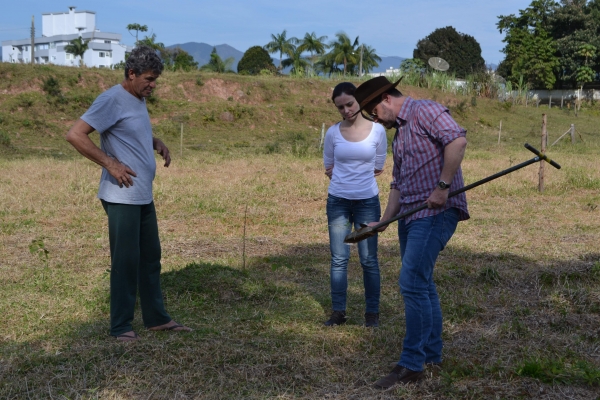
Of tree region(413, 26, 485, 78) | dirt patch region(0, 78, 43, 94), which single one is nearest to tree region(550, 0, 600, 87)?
tree region(413, 26, 485, 78)

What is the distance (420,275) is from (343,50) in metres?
55.8

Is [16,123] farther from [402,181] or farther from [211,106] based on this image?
[402,181]

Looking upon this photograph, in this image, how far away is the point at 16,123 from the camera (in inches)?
896

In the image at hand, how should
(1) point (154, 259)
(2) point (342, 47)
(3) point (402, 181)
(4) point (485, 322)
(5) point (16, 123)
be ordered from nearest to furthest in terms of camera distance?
(3) point (402, 181) → (1) point (154, 259) → (4) point (485, 322) → (5) point (16, 123) → (2) point (342, 47)

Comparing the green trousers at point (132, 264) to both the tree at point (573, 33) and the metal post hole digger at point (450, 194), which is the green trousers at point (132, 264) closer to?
the metal post hole digger at point (450, 194)

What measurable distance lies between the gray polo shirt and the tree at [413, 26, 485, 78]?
55.7 meters

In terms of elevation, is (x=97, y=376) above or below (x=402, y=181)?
below

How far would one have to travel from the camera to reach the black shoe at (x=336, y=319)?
16.0 feet

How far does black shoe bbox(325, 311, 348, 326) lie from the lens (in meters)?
4.89

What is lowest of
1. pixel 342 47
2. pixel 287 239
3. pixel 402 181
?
pixel 287 239

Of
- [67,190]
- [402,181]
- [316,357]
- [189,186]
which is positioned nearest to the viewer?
[402,181]

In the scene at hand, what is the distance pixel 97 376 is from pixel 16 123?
21.2m

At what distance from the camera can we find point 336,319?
489cm

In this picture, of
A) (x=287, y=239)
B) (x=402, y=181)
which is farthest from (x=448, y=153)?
(x=287, y=239)
